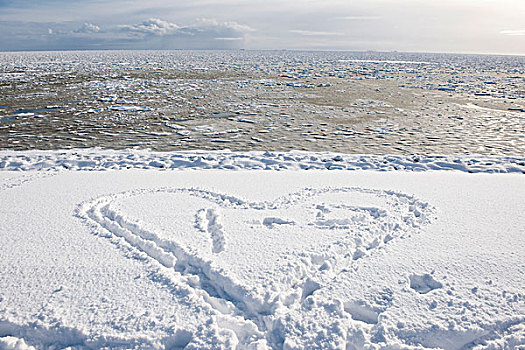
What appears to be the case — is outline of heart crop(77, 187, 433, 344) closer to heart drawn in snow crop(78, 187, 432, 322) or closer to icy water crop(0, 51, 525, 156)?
heart drawn in snow crop(78, 187, 432, 322)

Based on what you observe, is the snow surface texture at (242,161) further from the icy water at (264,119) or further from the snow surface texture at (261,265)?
the snow surface texture at (261,265)

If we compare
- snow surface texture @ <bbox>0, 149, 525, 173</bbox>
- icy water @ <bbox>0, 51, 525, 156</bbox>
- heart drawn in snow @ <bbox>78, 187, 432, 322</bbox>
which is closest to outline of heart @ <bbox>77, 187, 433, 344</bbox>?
heart drawn in snow @ <bbox>78, 187, 432, 322</bbox>

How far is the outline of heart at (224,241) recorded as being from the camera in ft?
7.30

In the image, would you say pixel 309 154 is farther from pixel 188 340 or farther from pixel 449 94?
pixel 449 94

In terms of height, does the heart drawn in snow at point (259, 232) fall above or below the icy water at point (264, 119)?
below

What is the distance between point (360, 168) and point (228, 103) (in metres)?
7.34

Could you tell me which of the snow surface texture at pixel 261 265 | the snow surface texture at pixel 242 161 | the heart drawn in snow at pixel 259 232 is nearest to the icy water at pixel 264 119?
the snow surface texture at pixel 242 161

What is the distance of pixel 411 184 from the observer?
431 cm

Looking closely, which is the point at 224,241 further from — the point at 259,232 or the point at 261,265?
the point at 261,265

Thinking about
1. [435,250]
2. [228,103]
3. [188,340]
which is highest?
[228,103]

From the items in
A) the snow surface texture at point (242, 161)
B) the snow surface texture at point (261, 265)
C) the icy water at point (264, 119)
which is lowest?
the snow surface texture at point (261, 265)

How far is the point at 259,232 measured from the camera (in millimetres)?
3131

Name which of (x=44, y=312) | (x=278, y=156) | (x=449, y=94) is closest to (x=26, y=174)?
(x=44, y=312)

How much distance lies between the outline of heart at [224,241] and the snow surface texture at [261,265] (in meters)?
0.01
